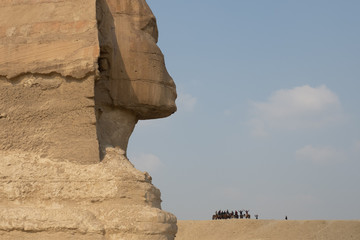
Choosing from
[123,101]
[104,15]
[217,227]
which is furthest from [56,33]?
[217,227]

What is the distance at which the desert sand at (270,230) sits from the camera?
117 feet

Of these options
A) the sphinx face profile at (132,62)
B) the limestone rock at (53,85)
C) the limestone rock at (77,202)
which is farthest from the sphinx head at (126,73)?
the limestone rock at (77,202)

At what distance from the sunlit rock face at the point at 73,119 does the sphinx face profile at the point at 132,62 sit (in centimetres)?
1

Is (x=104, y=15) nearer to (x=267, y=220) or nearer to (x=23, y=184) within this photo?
(x=23, y=184)

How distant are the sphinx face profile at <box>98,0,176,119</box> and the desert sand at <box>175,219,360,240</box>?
29.5 meters

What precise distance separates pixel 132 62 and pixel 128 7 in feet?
2.43

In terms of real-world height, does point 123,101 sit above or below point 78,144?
above

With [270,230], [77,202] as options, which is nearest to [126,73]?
[77,202]

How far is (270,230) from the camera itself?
37031 millimetres

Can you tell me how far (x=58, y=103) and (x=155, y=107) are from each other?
134 cm

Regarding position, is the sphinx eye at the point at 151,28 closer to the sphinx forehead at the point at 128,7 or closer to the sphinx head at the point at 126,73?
the sphinx head at the point at 126,73

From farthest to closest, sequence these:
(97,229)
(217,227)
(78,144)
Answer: (217,227) < (78,144) < (97,229)

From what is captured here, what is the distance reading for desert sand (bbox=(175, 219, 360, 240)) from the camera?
35.6m

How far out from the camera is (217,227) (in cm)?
3903
